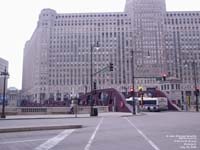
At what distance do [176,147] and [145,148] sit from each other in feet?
3.61

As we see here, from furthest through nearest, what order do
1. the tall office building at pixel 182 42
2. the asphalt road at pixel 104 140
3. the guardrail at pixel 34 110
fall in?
1. the tall office building at pixel 182 42
2. the guardrail at pixel 34 110
3. the asphalt road at pixel 104 140

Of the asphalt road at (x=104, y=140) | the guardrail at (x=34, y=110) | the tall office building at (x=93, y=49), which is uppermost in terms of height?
the tall office building at (x=93, y=49)

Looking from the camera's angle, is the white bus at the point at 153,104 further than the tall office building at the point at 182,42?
No

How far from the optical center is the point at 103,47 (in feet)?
483

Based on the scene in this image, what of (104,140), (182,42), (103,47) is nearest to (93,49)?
(103,47)

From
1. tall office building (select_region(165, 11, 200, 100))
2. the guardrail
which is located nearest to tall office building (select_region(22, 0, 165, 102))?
tall office building (select_region(165, 11, 200, 100))

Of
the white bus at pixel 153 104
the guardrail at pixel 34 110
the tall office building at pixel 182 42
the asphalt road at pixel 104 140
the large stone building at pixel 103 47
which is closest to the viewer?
the asphalt road at pixel 104 140

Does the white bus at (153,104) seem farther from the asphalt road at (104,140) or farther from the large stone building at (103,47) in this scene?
the large stone building at (103,47)

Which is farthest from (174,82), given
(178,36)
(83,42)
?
(83,42)

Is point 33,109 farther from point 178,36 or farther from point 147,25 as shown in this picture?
point 178,36

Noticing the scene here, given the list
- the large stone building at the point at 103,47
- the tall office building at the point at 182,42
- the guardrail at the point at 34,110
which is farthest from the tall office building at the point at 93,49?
the guardrail at the point at 34,110

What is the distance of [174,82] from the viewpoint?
104 metres

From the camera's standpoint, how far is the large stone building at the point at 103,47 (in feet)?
470

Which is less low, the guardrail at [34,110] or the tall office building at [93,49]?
the tall office building at [93,49]
